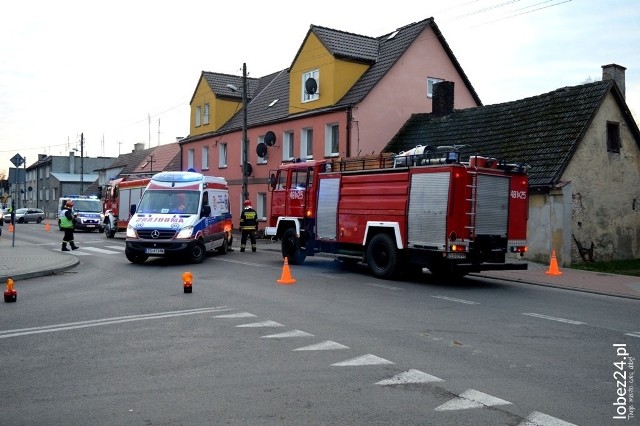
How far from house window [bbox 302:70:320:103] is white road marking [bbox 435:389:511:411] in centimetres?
2654

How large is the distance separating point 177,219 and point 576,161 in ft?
42.0

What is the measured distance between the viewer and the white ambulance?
17984mm

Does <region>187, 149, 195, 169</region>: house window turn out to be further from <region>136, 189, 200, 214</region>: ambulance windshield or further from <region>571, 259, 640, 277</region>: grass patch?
<region>571, 259, 640, 277</region>: grass patch

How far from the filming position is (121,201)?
103 feet

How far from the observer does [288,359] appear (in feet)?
23.0

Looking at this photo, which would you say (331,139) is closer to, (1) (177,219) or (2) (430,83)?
(2) (430,83)

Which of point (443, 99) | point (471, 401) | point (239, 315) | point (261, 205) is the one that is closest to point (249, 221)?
point (443, 99)

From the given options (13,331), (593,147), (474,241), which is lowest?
(13,331)

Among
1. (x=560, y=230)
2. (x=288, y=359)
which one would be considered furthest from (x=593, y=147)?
(x=288, y=359)

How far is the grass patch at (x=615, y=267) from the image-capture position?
1867cm

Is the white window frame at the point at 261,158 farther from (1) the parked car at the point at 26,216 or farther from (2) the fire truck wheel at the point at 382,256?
(1) the parked car at the point at 26,216

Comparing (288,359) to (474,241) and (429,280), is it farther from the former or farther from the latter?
(429,280)

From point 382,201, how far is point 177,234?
628 cm

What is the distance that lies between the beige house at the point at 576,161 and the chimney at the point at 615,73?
0.12 feet
